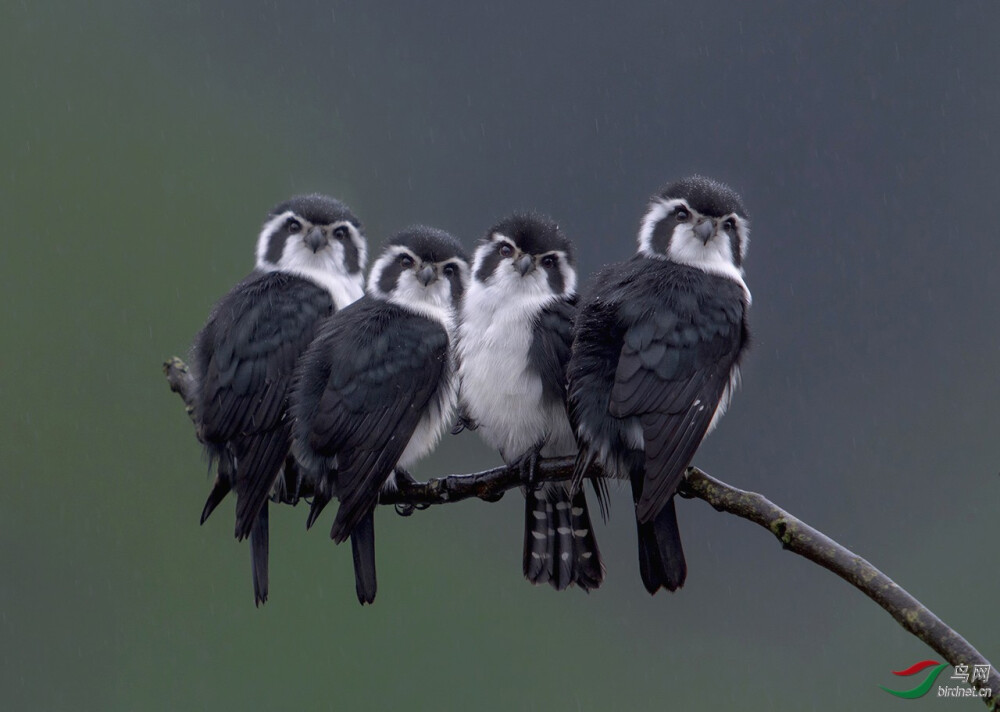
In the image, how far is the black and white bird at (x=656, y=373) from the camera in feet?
13.7

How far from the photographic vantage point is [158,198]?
33.5m

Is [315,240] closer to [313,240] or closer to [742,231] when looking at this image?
[313,240]

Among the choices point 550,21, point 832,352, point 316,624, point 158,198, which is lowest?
point 316,624

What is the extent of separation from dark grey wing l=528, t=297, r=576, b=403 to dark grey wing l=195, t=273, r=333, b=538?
83cm

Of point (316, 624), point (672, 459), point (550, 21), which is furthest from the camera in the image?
point (550, 21)

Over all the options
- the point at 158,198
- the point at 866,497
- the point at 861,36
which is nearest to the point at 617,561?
the point at 866,497

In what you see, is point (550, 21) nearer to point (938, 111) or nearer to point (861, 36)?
point (861, 36)

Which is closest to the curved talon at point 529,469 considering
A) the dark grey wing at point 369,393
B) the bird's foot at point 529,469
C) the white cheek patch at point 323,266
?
the bird's foot at point 529,469

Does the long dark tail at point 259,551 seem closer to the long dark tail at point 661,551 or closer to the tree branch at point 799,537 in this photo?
the tree branch at point 799,537

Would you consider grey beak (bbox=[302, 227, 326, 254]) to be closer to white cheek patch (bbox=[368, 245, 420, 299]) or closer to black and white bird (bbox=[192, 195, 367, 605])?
black and white bird (bbox=[192, 195, 367, 605])

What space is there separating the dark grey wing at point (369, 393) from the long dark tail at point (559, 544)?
0.52 metres

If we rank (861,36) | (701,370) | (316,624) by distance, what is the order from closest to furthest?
(701,370)
(316,624)
(861,36)

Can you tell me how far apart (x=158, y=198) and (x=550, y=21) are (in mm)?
16318
